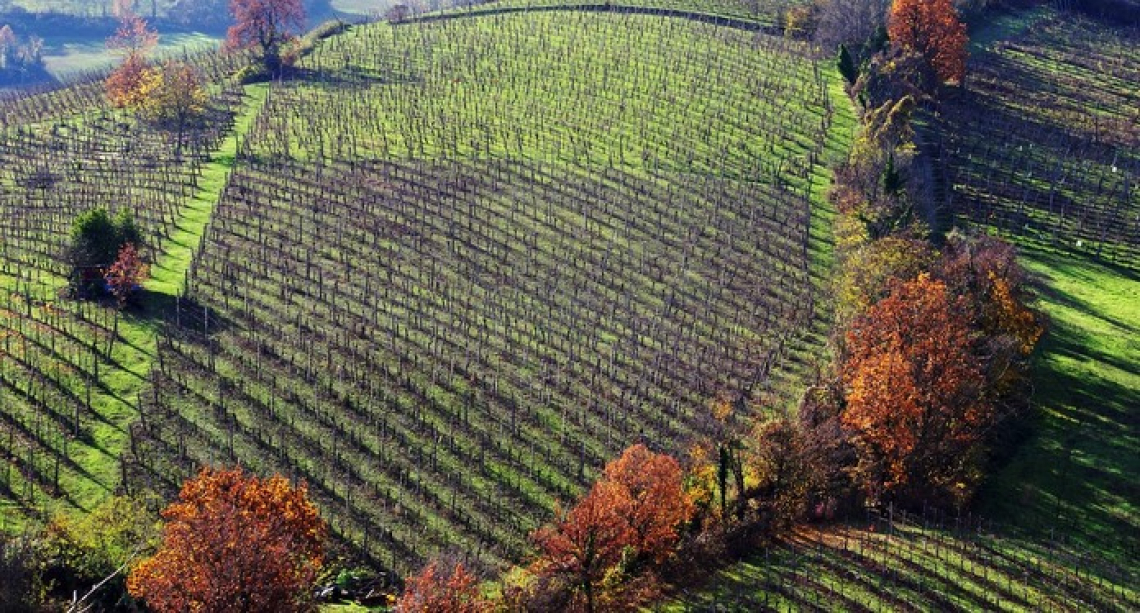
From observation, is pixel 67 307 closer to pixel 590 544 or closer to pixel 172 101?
pixel 590 544

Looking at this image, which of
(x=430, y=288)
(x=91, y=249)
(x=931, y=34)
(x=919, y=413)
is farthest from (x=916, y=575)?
(x=931, y=34)

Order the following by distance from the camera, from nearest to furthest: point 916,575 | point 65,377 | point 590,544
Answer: point 590,544 → point 916,575 → point 65,377

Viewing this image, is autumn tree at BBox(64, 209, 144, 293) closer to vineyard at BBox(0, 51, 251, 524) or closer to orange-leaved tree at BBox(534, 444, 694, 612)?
vineyard at BBox(0, 51, 251, 524)

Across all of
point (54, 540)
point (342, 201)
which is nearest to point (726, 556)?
point (54, 540)

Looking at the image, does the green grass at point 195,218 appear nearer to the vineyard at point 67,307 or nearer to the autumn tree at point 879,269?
the vineyard at point 67,307

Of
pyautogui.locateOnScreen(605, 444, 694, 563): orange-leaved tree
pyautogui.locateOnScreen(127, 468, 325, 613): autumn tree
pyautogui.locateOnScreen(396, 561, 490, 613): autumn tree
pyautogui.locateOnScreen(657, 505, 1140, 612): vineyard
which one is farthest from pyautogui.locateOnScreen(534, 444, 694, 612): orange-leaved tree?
pyautogui.locateOnScreen(127, 468, 325, 613): autumn tree

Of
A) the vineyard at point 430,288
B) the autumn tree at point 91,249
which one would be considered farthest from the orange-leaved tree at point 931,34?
the autumn tree at point 91,249
